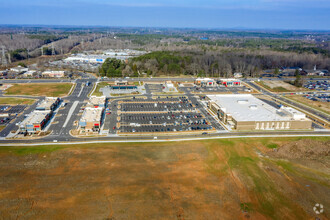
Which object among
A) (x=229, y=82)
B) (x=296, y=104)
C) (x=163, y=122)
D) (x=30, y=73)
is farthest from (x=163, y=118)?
(x=30, y=73)

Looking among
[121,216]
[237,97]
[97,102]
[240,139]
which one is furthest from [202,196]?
[237,97]

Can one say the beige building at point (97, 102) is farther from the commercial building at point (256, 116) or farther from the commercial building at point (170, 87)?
the commercial building at point (256, 116)

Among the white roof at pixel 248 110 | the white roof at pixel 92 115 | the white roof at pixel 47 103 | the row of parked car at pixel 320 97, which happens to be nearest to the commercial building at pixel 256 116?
the white roof at pixel 248 110

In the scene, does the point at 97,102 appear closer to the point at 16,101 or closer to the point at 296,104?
the point at 16,101

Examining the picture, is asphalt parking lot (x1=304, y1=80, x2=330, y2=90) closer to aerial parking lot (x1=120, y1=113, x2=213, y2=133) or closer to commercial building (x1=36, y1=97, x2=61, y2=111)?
aerial parking lot (x1=120, y1=113, x2=213, y2=133)

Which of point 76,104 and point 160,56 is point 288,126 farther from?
point 160,56

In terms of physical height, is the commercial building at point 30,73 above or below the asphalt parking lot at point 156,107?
above
